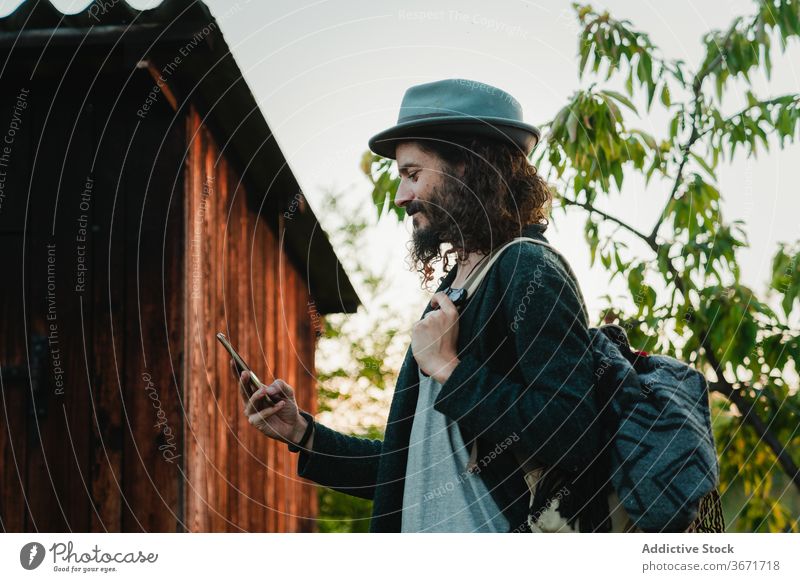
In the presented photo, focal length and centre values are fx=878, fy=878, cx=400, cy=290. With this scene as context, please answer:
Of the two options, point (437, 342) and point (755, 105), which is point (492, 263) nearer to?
point (437, 342)

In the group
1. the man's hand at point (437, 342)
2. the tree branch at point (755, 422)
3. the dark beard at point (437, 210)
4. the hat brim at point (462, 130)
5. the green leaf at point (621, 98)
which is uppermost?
Result: the green leaf at point (621, 98)

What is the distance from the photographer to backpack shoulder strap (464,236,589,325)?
1.71 meters

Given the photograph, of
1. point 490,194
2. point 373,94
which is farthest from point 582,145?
point 490,194

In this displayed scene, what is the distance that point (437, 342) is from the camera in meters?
1.67

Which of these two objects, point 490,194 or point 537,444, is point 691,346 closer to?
point 490,194

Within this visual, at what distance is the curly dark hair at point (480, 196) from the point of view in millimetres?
1862

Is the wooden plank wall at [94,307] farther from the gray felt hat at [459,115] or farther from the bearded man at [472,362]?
the gray felt hat at [459,115]

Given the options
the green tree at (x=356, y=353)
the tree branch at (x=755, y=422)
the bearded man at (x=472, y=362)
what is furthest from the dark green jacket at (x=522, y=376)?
the green tree at (x=356, y=353)

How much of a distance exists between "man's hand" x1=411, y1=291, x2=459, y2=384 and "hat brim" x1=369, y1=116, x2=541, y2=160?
1.42 feet
